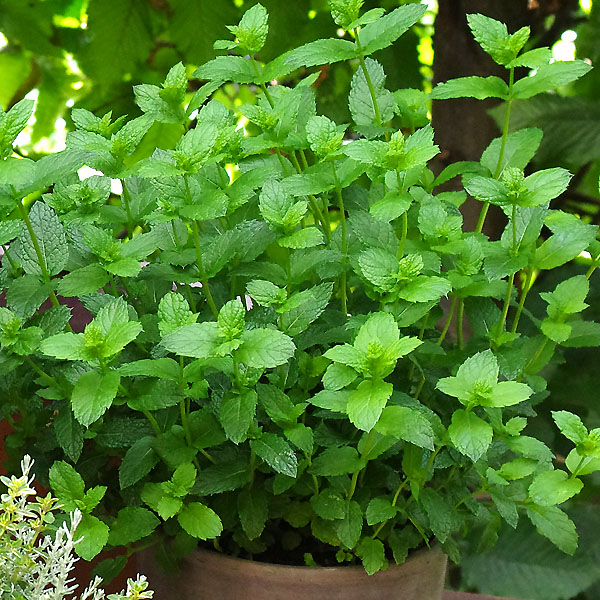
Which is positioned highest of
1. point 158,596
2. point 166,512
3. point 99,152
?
point 99,152

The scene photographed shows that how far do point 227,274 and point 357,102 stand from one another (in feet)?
0.47

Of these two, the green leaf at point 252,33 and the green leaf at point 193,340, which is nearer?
the green leaf at point 193,340

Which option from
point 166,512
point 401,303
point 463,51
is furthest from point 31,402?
point 463,51

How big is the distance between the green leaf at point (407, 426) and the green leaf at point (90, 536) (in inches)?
6.2

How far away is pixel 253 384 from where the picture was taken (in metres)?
0.45

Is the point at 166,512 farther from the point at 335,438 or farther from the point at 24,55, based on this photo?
the point at 24,55

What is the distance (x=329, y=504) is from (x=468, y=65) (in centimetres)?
65

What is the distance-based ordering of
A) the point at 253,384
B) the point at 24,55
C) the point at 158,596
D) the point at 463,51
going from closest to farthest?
the point at 253,384 < the point at 158,596 < the point at 463,51 < the point at 24,55

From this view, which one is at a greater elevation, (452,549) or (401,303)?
(401,303)

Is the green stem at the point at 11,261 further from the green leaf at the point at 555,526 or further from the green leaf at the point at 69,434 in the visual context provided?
the green leaf at the point at 555,526

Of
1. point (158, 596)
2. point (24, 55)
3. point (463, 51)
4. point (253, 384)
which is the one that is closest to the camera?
point (253, 384)

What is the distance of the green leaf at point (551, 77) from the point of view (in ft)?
1.59

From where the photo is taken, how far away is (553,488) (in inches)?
18.3

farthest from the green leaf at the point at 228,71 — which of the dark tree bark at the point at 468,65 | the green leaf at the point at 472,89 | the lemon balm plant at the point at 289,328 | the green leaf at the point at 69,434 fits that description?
the dark tree bark at the point at 468,65
